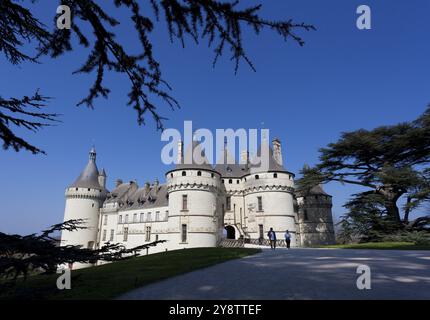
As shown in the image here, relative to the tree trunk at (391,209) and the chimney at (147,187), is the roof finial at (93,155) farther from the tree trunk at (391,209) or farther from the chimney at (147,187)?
the tree trunk at (391,209)

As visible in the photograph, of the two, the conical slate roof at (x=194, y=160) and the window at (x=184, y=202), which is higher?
the conical slate roof at (x=194, y=160)

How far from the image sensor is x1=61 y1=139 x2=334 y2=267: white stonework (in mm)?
30422

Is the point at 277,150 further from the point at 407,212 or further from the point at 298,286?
the point at 298,286

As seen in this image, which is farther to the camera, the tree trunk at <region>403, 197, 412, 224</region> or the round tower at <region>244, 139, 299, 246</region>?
the round tower at <region>244, 139, 299, 246</region>

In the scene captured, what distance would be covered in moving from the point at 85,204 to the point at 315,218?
36498 millimetres

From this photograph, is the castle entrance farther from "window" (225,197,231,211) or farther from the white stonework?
"window" (225,197,231,211)

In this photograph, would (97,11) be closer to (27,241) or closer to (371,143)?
(27,241)

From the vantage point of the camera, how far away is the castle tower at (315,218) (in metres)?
37.6

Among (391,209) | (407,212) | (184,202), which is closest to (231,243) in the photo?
(184,202)

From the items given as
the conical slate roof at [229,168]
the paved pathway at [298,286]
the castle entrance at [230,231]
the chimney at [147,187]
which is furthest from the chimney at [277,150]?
the paved pathway at [298,286]

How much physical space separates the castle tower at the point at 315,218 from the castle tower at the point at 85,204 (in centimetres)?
3331

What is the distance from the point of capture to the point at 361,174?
2944cm

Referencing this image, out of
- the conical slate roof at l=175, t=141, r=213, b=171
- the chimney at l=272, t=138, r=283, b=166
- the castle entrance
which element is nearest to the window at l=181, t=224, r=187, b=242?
the conical slate roof at l=175, t=141, r=213, b=171

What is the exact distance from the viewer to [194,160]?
3238 cm
